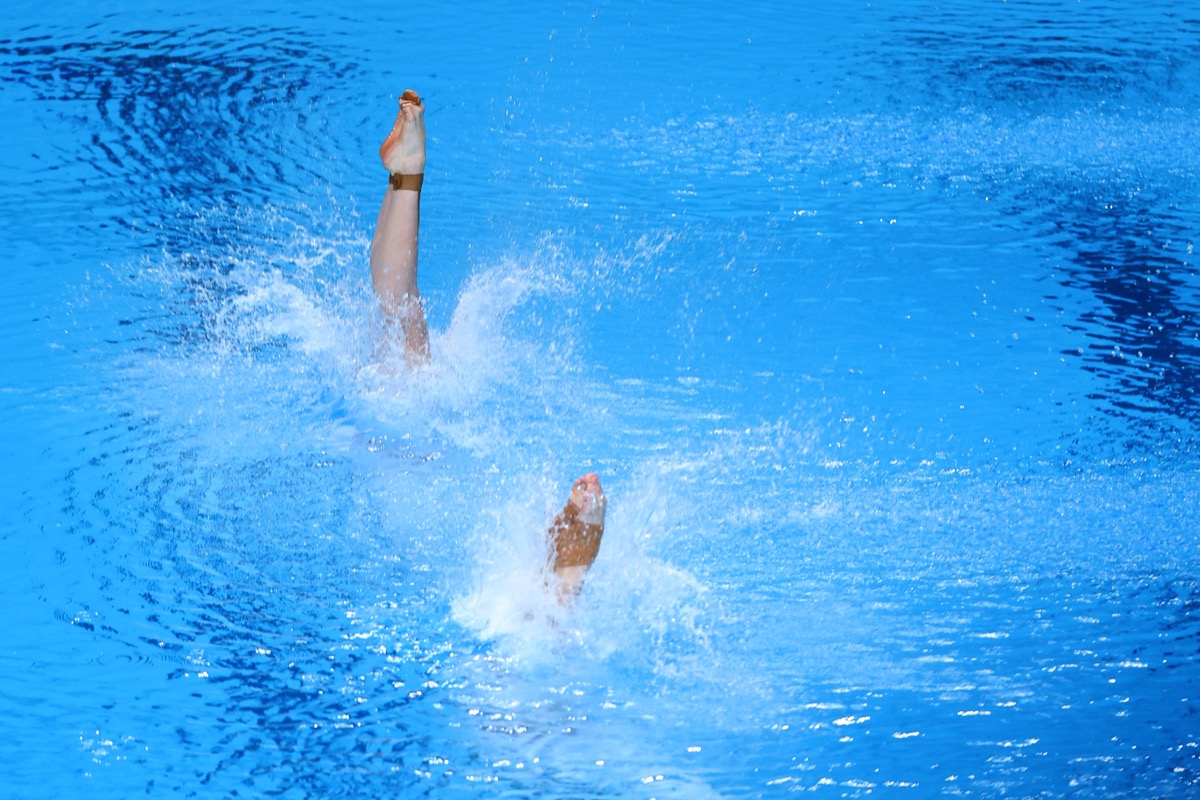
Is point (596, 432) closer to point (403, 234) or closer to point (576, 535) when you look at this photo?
point (403, 234)

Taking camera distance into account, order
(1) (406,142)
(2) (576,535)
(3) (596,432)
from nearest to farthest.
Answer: (2) (576,535)
(1) (406,142)
(3) (596,432)

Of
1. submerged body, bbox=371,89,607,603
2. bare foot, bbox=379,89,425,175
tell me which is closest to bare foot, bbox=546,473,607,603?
submerged body, bbox=371,89,607,603

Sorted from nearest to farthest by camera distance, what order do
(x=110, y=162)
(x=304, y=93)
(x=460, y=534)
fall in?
(x=460, y=534) < (x=110, y=162) < (x=304, y=93)

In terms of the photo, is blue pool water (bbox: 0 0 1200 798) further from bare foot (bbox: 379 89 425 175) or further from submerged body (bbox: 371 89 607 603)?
bare foot (bbox: 379 89 425 175)

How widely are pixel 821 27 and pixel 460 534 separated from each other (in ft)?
13.7

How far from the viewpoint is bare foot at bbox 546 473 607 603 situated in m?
2.07

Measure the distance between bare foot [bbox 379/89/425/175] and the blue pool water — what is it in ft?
1.77

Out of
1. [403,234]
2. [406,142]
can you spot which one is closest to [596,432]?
[403,234]

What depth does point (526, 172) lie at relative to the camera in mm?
4457

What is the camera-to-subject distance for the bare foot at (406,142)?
8.54 ft

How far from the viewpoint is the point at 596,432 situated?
2.99 m

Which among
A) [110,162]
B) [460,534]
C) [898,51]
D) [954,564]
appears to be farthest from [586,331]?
[898,51]

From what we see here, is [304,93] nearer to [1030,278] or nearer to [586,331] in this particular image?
[586,331]

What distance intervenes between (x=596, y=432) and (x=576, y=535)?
34.3 inches
